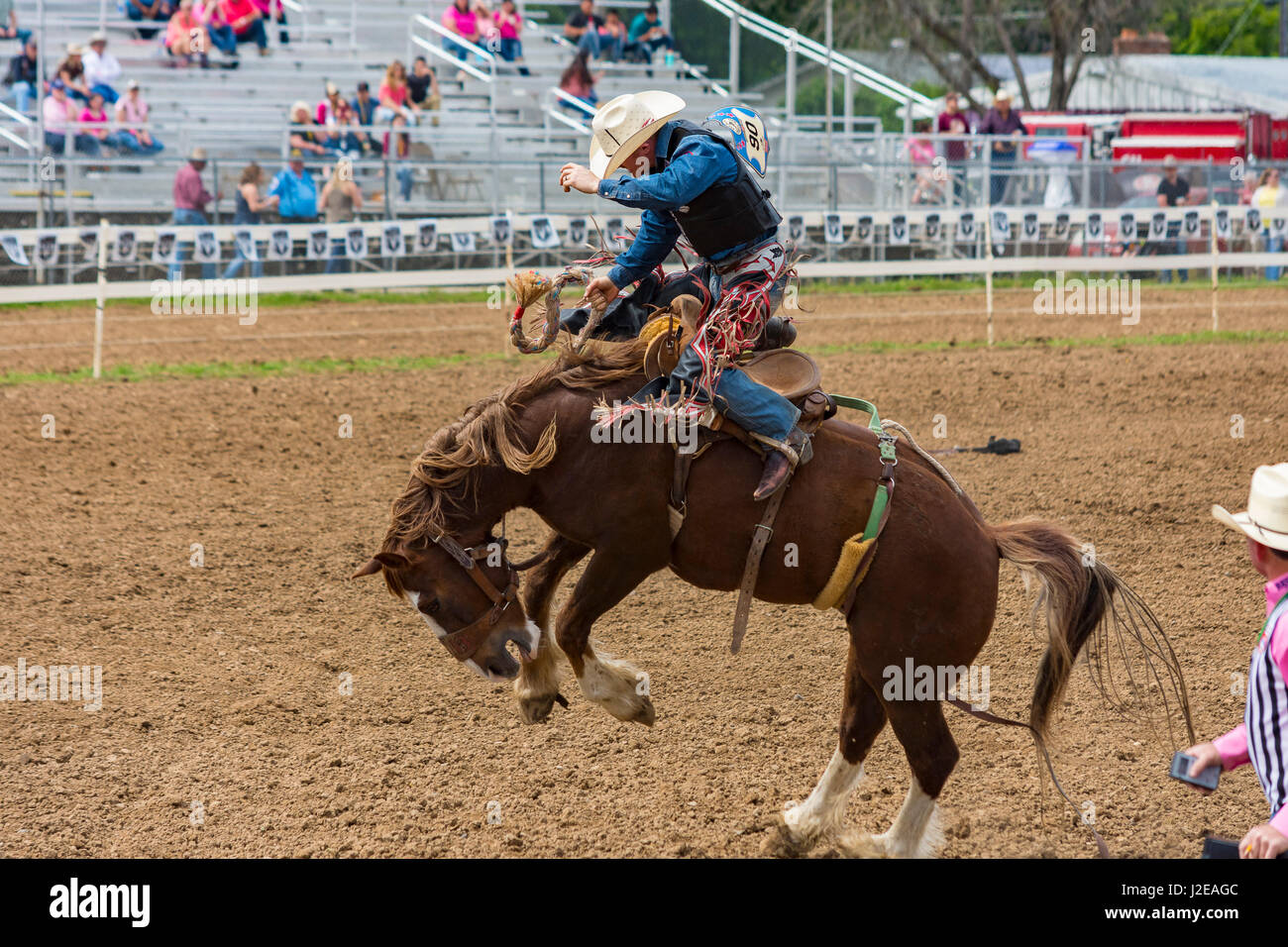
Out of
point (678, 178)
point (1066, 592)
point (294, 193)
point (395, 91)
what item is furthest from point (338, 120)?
point (1066, 592)

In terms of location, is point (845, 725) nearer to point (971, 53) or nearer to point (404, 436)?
point (404, 436)

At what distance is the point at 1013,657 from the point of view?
6.07m

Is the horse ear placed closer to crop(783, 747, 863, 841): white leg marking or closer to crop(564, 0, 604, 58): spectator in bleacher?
crop(783, 747, 863, 841): white leg marking

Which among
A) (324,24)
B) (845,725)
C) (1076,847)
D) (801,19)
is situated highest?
(801,19)

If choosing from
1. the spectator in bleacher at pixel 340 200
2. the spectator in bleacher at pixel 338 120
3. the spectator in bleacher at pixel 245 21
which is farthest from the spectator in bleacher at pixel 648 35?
the spectator in bleacher at pixel 340 200

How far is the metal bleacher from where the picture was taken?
16.8 meters

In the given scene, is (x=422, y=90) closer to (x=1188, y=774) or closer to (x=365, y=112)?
(x=365, y=112)

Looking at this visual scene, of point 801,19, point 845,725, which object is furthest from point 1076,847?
point 801,19

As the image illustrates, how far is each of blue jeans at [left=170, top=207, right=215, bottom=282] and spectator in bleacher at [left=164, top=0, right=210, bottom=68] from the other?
4909 mm

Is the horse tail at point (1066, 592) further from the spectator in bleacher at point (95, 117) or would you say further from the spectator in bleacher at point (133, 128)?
the spectator in bleacher at point (95, 117)

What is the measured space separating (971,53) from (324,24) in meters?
16.6

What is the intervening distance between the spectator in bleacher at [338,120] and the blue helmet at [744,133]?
1461 cm

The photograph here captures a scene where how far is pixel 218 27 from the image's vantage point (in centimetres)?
2091

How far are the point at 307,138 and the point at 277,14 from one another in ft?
20.8
